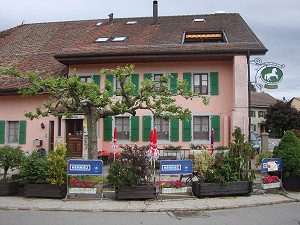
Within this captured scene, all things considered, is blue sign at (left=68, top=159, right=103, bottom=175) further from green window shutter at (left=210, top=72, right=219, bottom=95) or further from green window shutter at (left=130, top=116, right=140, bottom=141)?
green window shutter at (left=210, top=72, right=219, bottom=95)

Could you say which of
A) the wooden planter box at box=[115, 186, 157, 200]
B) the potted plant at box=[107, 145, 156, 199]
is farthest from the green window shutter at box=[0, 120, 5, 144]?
the wooden planter box at box=[115, 186, 157, 200]

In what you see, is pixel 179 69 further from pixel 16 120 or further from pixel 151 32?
pixel 16 120

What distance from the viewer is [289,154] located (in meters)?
11.7

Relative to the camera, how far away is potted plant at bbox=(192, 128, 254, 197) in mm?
10648

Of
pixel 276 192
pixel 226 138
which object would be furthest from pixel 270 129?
pixel 276 192

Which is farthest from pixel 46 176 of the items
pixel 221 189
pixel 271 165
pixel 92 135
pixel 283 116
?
pixel 283 116

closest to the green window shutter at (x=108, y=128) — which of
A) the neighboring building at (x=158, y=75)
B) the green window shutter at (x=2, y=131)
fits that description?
the neighboring building at (x=158, y=75)

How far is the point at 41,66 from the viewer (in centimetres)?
2275

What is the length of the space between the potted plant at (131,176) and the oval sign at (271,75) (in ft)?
25.9

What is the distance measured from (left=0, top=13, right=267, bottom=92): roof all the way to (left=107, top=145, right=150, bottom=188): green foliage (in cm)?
989

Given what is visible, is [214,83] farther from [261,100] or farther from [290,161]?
[261,100]

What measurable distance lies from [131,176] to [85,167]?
1419 millimetres

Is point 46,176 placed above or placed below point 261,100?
below

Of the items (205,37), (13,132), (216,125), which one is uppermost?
(205,37)
